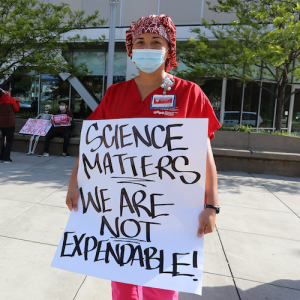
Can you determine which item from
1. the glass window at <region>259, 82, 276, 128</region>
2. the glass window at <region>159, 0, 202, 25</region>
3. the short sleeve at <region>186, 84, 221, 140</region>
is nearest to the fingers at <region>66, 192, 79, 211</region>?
the short sleeve at <region>186, 84, 221, 140</region>

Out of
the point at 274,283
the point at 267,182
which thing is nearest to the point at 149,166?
the point at 274,283

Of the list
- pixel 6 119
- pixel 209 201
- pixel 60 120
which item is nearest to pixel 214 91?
pixel 60 120

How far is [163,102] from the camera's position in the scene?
1.63 metres

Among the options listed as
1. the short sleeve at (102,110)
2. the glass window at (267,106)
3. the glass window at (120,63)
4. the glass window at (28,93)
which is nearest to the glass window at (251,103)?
the glass window at (267,106)

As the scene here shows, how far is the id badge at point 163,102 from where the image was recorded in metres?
1.62

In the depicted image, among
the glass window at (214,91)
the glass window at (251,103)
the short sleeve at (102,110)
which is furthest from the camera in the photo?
the glass window at (251,103)

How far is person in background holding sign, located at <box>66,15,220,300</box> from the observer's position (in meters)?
1.61

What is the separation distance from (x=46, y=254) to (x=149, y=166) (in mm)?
2040

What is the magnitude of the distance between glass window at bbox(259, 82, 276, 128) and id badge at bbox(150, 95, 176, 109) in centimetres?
1373

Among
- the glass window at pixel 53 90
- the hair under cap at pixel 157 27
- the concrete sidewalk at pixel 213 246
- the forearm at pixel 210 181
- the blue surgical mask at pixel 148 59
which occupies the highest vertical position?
the glass window at pixel 53 90

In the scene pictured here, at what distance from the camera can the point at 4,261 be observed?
2.82 meters

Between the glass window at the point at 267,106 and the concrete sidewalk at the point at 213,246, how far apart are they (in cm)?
894

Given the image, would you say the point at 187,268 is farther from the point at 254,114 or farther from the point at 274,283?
the point at 254,114

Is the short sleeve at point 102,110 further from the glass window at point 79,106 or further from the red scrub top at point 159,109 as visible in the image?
the glass window at point 79,106
